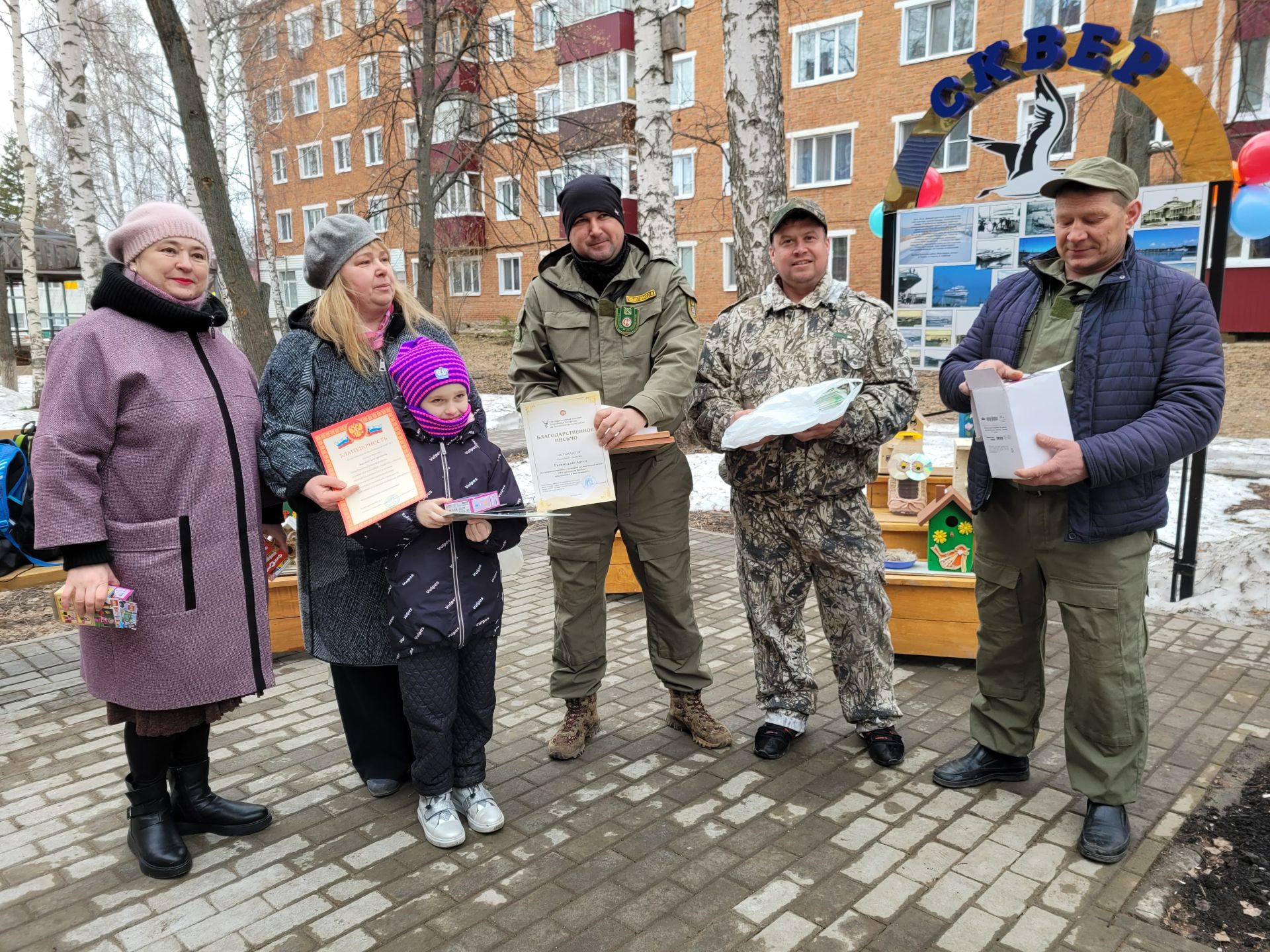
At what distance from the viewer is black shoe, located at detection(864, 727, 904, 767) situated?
3.33 meters

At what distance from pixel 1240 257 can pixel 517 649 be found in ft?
63.9

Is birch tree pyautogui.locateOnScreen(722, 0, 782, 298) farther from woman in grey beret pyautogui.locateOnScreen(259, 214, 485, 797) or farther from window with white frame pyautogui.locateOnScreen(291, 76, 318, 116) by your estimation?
window with white frame pyautogui.locateOnScreen(291, 76, 318, 116)

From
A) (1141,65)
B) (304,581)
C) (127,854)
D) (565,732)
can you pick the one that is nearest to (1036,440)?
(565,732)

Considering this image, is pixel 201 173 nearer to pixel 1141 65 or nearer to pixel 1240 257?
pixel 1141 65

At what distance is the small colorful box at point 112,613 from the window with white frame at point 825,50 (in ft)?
74.9

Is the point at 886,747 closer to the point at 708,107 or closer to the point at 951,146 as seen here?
the point at 708,107

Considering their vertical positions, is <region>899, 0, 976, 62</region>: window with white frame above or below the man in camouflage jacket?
above

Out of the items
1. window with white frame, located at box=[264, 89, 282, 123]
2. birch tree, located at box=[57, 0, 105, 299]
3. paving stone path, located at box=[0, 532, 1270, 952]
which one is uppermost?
window with white frame, located at box=[264, 89, 282, 123]

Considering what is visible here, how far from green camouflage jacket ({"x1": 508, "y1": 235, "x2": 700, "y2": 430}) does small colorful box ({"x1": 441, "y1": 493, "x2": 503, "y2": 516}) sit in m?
0.69

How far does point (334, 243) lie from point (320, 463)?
2.38 feet

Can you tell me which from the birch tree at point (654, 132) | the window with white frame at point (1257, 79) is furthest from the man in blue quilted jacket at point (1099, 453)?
the window with white frame at point (1257, 79)

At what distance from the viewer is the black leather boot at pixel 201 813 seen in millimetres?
2982

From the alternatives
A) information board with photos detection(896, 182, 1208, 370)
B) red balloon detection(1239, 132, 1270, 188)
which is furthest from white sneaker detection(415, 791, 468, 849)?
red balloon detection(1239, 132, 1270, 188)

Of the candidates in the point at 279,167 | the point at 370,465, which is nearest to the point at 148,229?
the point at 370,465
